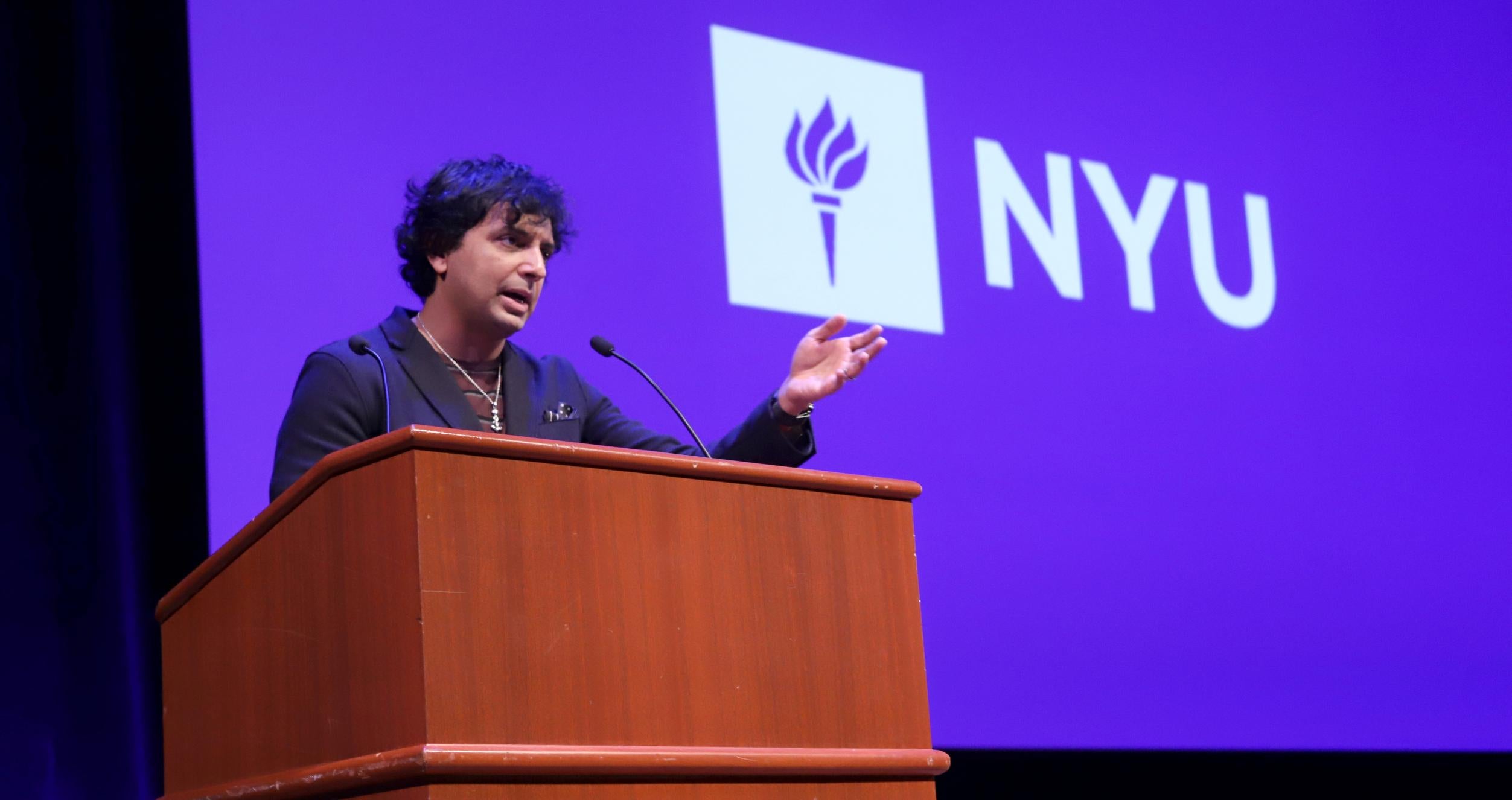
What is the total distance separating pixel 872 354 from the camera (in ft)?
5.93

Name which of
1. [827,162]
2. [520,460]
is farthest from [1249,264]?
[520,460]

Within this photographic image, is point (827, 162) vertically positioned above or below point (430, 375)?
above

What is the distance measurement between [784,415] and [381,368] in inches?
18.4

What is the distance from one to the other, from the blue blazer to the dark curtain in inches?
31.4

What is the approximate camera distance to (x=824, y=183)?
10.1 ft

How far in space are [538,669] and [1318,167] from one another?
3.13 m

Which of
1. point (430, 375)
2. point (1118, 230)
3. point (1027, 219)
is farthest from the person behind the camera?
point (1118, 230)

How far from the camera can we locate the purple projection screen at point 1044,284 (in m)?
2.59

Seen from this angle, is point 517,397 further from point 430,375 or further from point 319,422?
point 319,422

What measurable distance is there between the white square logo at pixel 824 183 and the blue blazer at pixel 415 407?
97 centimetres

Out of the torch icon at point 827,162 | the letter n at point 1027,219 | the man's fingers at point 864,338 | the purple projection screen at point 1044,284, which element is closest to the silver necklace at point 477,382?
the man's fingers at point 864,338

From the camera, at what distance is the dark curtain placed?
2.47 metres

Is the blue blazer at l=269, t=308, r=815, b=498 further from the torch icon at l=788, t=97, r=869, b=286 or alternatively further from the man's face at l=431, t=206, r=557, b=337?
the torch icon at l=788, t=97, r=869, b=286

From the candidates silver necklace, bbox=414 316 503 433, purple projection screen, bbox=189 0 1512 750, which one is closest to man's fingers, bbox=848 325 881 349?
silver necklace, bbox=414 316 503 433
